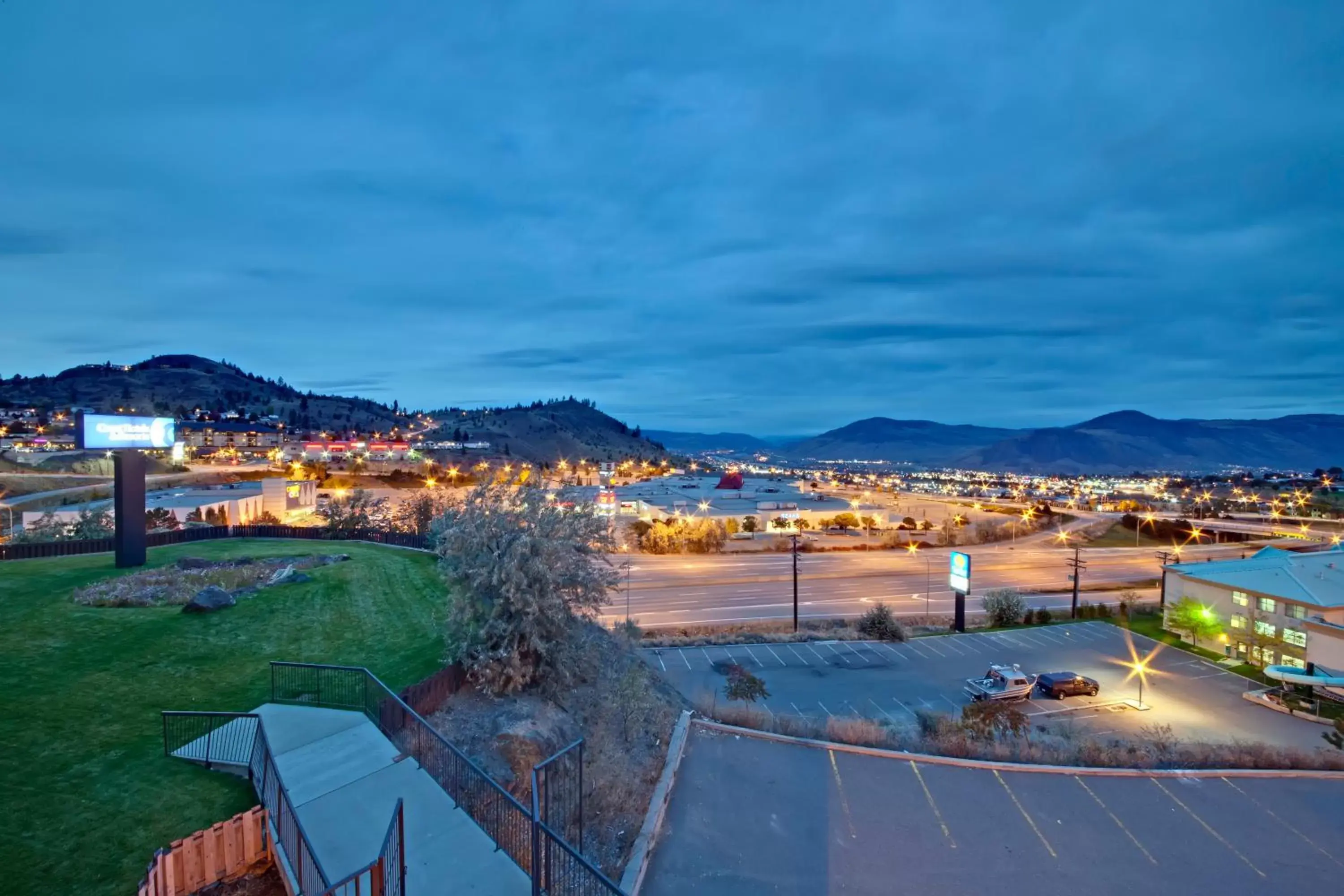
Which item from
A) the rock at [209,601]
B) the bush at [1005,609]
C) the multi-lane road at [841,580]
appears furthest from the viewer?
the multi-lane road at [841,580]

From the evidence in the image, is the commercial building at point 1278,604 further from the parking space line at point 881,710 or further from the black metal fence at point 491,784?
the black metal fence at point 491,784

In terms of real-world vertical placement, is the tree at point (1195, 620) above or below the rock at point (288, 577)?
below

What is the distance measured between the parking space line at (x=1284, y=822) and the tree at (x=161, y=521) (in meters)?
47.5

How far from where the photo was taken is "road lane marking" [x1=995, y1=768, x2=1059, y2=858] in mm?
11516

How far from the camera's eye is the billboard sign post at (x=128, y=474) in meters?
23.5

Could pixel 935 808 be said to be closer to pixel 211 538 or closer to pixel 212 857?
pixel 212 857

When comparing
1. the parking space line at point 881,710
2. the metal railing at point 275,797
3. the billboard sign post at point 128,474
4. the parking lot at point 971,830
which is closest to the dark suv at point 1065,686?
the parking space line at point 881,710

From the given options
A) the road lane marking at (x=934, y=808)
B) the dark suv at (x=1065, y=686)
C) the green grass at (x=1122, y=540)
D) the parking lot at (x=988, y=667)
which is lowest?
the green grass at (x=1122, y=540)

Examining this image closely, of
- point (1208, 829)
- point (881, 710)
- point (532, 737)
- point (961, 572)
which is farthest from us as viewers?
point (961, 572)

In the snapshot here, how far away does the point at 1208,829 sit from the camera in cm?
1250

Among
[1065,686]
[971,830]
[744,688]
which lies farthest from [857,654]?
[971,830]

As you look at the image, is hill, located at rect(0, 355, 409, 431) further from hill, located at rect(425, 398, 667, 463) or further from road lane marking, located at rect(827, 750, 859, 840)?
road lane marking, located at rect(827, 750, 859, 840)

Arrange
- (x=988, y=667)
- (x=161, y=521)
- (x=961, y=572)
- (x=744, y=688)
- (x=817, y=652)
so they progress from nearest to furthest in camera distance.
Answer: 1. (x=744, y=688)
2. (x=988, y=667)
3. (x=817, y=652)
4. (x=961, y=572)
5. (x=161, y=521)

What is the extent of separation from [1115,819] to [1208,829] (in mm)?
1748
